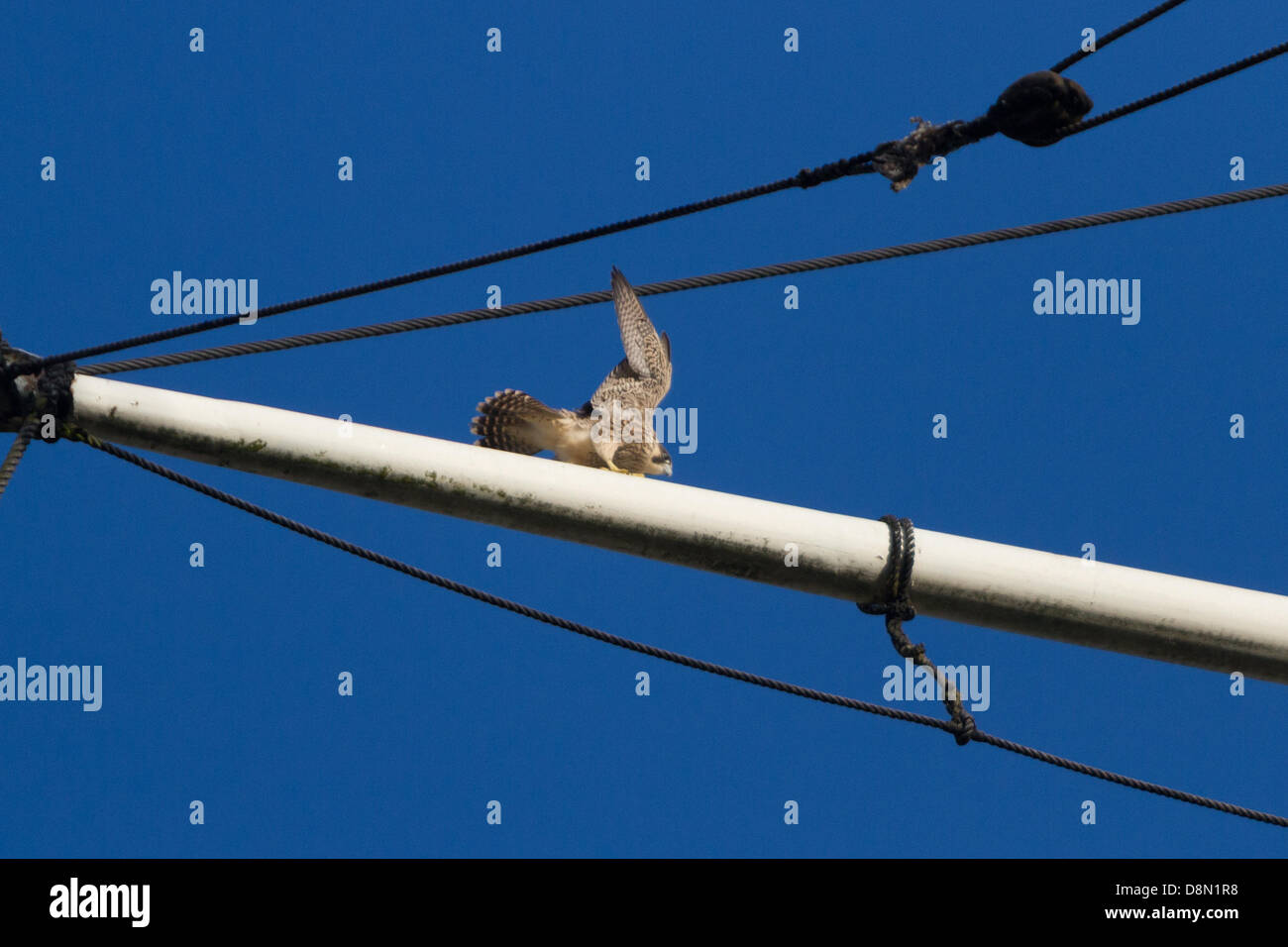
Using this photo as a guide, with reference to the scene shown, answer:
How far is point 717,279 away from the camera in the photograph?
679 cm

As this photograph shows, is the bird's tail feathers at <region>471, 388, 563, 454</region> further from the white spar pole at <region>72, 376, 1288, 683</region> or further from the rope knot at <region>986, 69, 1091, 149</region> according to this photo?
the rope knot at <region>986, 69, 1091, 149</region>

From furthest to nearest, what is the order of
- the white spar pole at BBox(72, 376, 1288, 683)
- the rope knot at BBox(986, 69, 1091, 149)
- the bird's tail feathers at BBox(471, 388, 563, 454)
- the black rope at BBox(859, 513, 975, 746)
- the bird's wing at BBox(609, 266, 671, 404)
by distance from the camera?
the bird's wing at BBox(609, 266, 671, 404) < the bird's tail feathers at BBox(471, 388, 563, 454) < the black rope at BBox(859, 513, 975, 746) < the white spar pole at BBox(72, 376, 1288, 683) < the rope knot at BBox(986, 69, 1091, 149)

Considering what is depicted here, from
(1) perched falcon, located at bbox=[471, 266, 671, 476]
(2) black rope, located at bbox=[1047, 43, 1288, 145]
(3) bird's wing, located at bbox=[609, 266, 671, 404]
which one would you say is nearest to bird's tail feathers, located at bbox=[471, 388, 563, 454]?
(1) perched falcon, located at bbox=[471, 266, 671, 476]

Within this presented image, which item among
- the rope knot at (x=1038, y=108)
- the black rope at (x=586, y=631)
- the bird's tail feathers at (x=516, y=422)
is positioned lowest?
the black rope at (x=586, y=631)

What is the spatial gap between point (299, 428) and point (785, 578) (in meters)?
1.96

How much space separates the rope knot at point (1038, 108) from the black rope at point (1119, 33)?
0.72 m

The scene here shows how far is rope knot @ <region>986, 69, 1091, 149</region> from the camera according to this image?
5.70m

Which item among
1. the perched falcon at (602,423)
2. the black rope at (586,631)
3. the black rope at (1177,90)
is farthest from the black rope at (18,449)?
the black rope at (1177,90)

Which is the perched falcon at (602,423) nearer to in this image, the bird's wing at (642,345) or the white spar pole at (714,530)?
the bird's wing at (642,345)

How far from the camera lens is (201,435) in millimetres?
5902

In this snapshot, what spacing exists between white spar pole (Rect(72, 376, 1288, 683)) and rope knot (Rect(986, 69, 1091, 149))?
5.21 ft

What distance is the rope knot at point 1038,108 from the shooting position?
5703 mm

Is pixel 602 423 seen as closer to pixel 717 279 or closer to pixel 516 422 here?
pixel 516 422

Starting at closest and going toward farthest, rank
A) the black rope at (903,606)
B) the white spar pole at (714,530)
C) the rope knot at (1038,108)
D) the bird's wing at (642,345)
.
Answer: the rope knot at (1038,108) < the white spar pole at (714,530) < the black rope at (903,606) < the bird's wing at (642,345)
